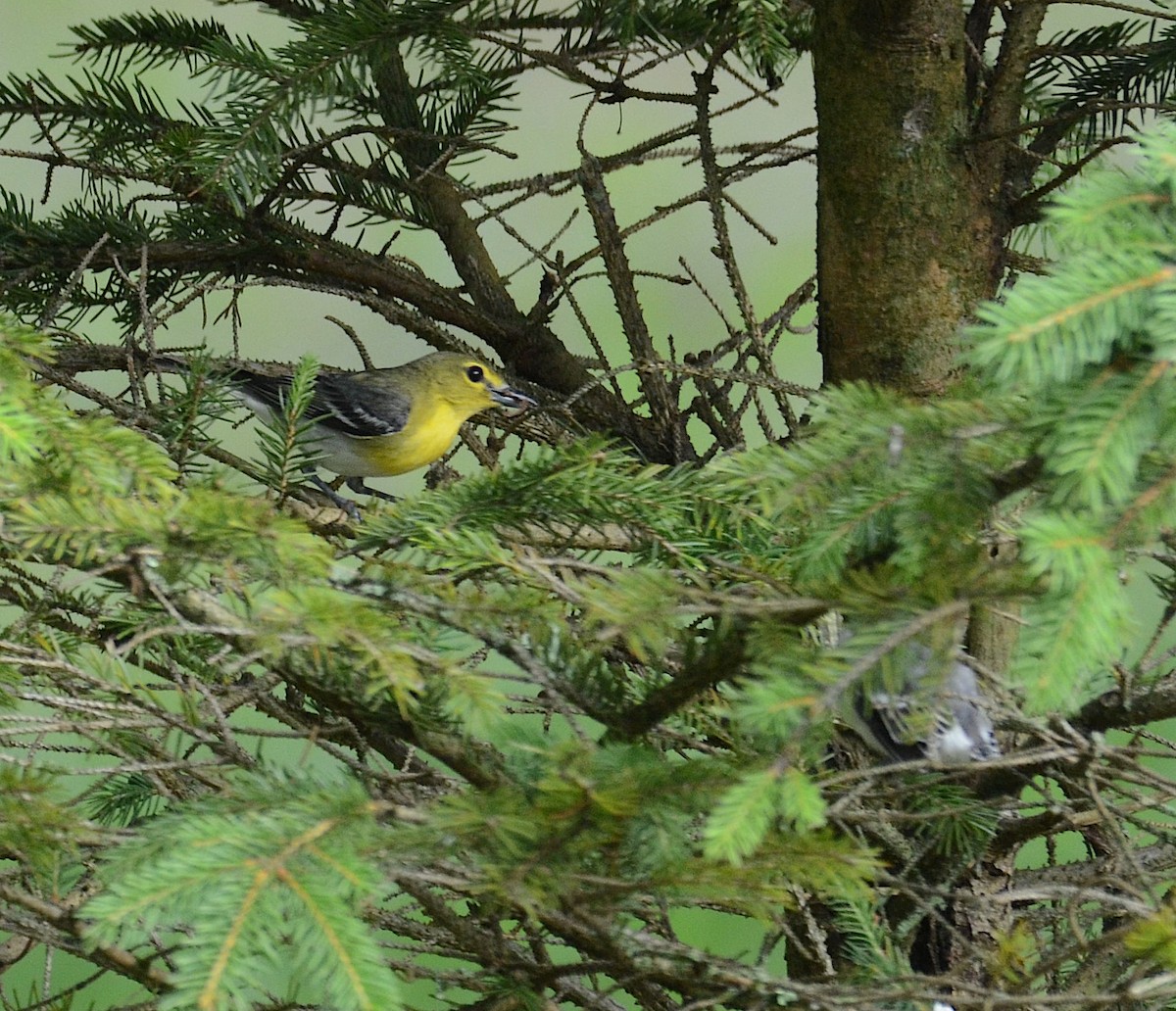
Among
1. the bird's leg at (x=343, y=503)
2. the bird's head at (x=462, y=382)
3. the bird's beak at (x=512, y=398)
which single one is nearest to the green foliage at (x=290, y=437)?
the bird's leg at (x=343, y=503)

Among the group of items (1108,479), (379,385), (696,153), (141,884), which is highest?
(696,153)

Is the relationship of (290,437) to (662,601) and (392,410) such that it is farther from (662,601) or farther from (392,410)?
(392,410)

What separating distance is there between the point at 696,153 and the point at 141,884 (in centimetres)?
93

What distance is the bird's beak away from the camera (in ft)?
4.27

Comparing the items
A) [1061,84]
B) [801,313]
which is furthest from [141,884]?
[801,313]

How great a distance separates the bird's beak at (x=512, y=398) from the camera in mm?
1301

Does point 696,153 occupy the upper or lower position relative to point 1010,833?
upper

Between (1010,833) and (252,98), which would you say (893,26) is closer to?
(252,98)

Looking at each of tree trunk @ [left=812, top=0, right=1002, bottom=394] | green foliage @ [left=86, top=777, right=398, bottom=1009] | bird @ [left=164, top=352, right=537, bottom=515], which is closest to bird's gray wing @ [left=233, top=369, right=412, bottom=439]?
bird @ [left=164, top=352, right=537, bottom=515]

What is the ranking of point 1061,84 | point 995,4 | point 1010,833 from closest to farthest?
point 1010,833 → point 995,4 → point 1061,84

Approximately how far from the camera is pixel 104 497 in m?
0.56

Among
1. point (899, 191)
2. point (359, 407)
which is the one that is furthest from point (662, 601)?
point (359, 407)

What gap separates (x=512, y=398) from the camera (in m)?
1.37

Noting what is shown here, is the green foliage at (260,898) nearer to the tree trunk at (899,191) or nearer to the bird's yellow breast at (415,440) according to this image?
the tree trunk at (899,191)
